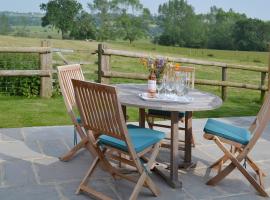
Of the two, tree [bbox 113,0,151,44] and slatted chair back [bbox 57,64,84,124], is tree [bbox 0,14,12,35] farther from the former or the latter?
slatted chair back [bbox 57,64,84,124]

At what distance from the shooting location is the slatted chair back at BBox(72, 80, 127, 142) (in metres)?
2.62

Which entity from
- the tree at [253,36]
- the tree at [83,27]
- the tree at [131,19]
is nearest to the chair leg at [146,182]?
the tree at [83,27]

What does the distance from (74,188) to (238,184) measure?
4.43ft

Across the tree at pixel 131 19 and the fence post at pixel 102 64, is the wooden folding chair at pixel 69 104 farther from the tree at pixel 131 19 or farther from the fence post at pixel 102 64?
the tree at pixel 131 19

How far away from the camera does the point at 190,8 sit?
4319 centimetres

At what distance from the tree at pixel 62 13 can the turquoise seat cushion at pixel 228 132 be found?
69.2ft

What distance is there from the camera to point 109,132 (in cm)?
276

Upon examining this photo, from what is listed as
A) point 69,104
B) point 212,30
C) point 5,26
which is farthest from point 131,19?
point 69,104

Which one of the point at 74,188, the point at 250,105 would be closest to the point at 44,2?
the point at 250,105

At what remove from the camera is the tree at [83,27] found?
25812 millimetres

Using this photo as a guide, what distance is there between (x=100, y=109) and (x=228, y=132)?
3.80 ft

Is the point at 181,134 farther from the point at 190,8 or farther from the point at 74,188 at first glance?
the point at 190,8

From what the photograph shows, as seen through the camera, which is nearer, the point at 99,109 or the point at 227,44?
the point at 99,109

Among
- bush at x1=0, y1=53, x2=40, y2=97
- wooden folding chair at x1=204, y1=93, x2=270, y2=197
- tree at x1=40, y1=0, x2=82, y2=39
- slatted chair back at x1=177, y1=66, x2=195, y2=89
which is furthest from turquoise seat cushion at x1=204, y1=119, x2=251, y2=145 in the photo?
tree at x1=40, y1=0, x2=82, y2=39
